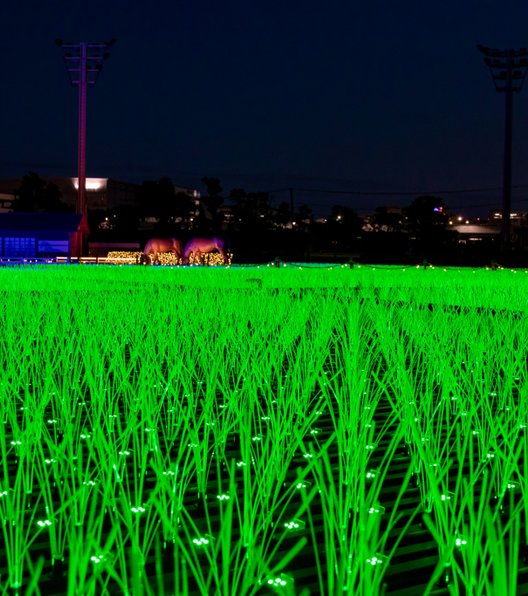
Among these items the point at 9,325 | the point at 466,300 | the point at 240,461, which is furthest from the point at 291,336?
the point at 466,300

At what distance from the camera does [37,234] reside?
2356 cm

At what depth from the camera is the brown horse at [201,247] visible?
65.8 ft

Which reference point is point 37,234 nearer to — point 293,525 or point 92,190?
point 293,525

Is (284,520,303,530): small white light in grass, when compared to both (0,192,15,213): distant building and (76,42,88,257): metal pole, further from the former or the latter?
(0,192,15,213): distant building

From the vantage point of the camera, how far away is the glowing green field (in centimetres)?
161

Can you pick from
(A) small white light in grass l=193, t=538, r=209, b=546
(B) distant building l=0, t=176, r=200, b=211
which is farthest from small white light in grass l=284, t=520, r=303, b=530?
(B) distant building l=0, t=176, r=200, b=211

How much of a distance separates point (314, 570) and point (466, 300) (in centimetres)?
736

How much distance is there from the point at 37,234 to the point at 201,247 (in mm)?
6431

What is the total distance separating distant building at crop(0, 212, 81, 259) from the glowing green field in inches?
660

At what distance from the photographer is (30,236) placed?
77.4ft

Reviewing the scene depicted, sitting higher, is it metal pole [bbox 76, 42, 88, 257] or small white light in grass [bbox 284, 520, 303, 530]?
metal pole [bbox 76, 42, 88, 257]

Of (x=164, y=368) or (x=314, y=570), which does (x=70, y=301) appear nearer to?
(x=164, y=368)

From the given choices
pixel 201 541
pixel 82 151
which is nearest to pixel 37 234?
pixel 82 151

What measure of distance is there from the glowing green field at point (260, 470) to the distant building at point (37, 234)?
1676 centimetres
